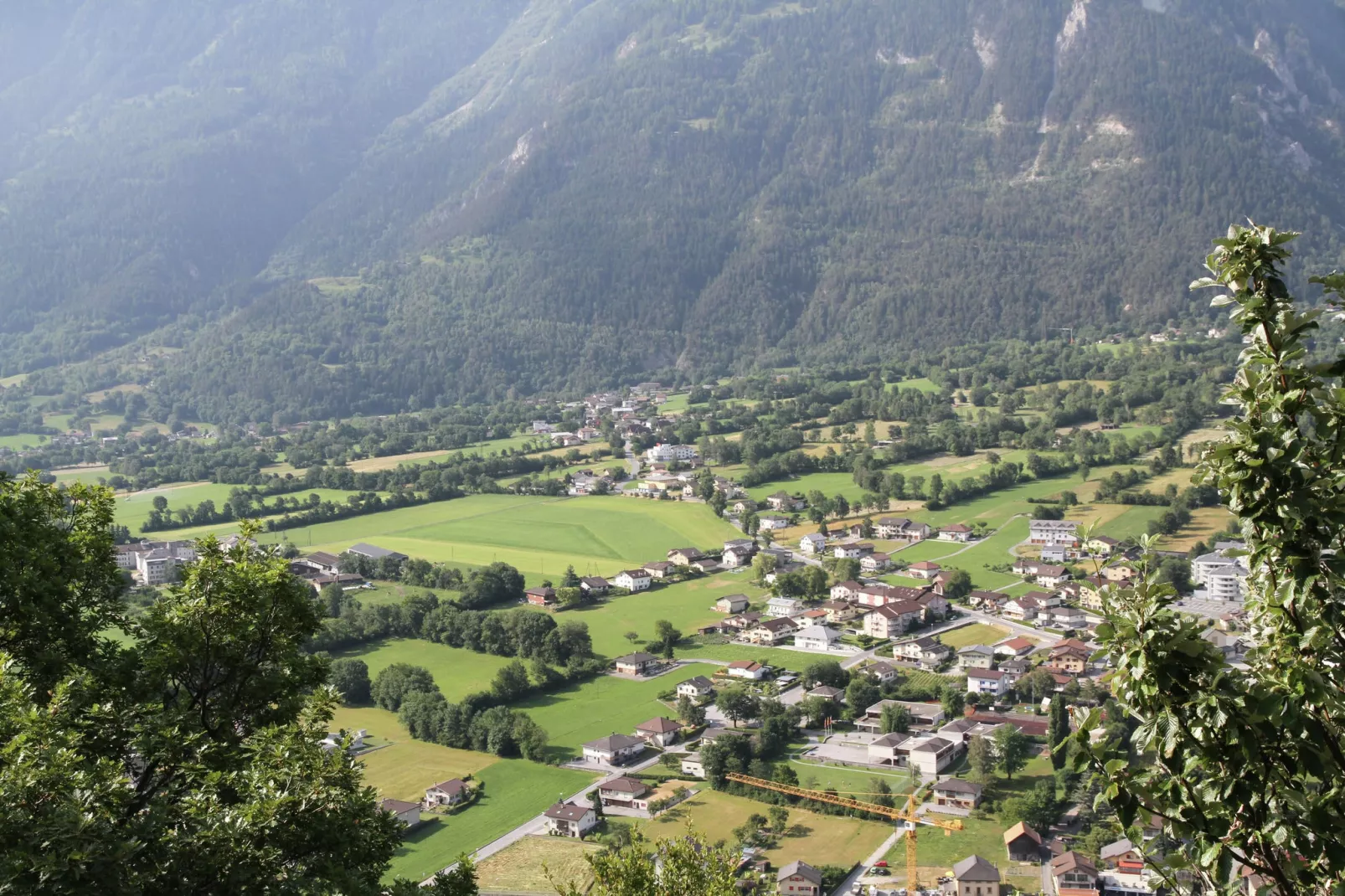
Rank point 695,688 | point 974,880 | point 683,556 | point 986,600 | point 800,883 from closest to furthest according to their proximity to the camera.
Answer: point 974,880 → point 800,883 → point 695,688 → point 986,600 → point 683,556

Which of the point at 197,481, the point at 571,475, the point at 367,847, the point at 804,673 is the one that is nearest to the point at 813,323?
the point at 571,475

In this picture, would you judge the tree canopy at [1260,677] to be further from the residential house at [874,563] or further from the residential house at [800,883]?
the residential house at [874,563]

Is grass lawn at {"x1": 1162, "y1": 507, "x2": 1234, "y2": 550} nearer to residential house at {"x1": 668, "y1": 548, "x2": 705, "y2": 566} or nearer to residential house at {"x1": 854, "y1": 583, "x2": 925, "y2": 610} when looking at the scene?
residential house at {"x1": 854, "y1": 583, "x2": 925, "y2": 610}

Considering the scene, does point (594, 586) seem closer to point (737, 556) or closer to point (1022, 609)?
point (737, 556)

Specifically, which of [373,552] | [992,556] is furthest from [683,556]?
[373,552]

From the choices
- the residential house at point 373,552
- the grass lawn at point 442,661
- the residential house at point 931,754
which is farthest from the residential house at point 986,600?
the residential house at point 373,552

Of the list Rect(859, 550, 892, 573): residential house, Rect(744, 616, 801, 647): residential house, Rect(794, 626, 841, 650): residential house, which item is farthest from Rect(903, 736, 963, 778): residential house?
Rect(859, 550, 892, 573): residential house
